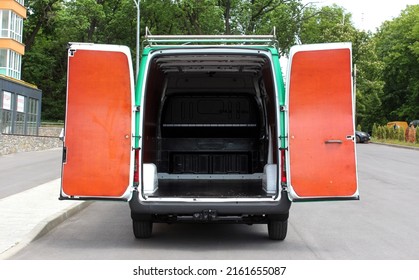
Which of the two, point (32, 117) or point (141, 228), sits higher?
point (32, 117)

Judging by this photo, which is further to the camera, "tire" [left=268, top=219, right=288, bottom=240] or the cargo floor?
"tire" [left=268, top=219, right=288, bottom=240]

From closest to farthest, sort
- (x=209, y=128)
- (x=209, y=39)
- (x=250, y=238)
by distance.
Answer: (x=209, y=39) < (x=250, y=238) < (x=209, y=128)

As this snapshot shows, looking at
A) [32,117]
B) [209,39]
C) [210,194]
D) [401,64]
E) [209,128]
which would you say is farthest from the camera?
[401,64]

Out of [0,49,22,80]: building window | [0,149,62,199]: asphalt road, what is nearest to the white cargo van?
[0,149,62,199]: asphalt road

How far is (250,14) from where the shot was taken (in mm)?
43938

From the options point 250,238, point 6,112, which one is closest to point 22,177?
point 250,238

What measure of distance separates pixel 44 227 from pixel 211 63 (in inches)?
137

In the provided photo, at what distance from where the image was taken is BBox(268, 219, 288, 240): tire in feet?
24.4

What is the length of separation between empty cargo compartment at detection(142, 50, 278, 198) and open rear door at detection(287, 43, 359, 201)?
1.54 meters

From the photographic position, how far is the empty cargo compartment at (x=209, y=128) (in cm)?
858

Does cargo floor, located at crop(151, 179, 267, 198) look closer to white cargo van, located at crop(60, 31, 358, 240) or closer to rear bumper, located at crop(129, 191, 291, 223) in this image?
white cargo van, located at crop(60, 31, 358, 240)

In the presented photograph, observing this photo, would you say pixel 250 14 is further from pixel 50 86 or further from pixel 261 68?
pixel 261 68

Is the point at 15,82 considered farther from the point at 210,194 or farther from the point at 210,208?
the point at 210,208

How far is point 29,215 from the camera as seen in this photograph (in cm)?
918
